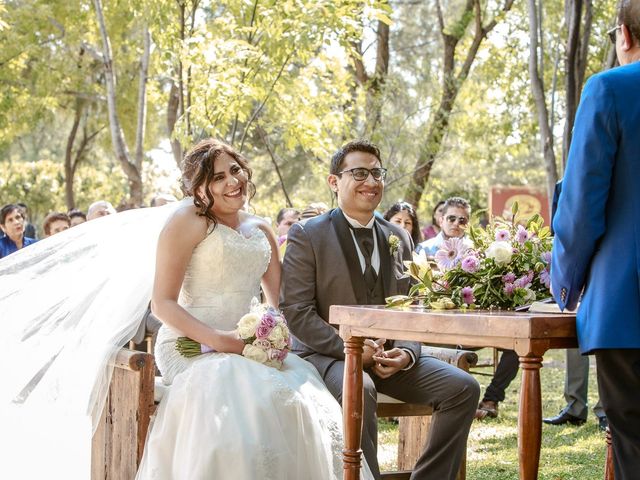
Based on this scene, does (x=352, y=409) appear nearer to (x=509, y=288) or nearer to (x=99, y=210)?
(x=509, y=288)

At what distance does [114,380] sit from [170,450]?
599 millimetres

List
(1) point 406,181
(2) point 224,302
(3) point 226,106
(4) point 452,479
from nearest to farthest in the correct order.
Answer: (4) point 452,479 < (2) point 224,302 < (3) point 226,106 < (1) point 406,181

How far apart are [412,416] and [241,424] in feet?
4.60

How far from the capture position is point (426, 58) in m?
26.0

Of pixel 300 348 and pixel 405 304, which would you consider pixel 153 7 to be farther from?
pixel 405 304

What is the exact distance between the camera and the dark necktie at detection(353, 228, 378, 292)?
565 centimetres

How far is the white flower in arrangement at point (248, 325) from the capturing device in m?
5.06

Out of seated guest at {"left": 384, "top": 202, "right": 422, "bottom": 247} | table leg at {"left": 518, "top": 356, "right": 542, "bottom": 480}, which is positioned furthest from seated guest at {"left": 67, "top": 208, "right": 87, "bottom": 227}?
table leg at {"left": 518, "top": 356, "right": 542, "bottom": 480}

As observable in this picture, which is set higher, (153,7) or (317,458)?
(153,7)

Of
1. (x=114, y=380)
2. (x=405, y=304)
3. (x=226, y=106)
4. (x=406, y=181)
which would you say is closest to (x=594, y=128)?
(x=405, y=304)

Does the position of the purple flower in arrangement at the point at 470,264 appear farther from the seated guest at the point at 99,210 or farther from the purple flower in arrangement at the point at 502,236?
the seated guest at the point at 99,210

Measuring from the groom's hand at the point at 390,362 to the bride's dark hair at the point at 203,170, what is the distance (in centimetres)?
116

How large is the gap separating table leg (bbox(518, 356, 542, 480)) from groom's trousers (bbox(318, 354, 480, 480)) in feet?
4.52

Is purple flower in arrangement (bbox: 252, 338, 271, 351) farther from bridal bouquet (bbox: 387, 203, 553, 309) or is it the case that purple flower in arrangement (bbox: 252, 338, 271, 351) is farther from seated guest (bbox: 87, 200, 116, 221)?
seated guest (bbox: 87, 200, 116, 221)
